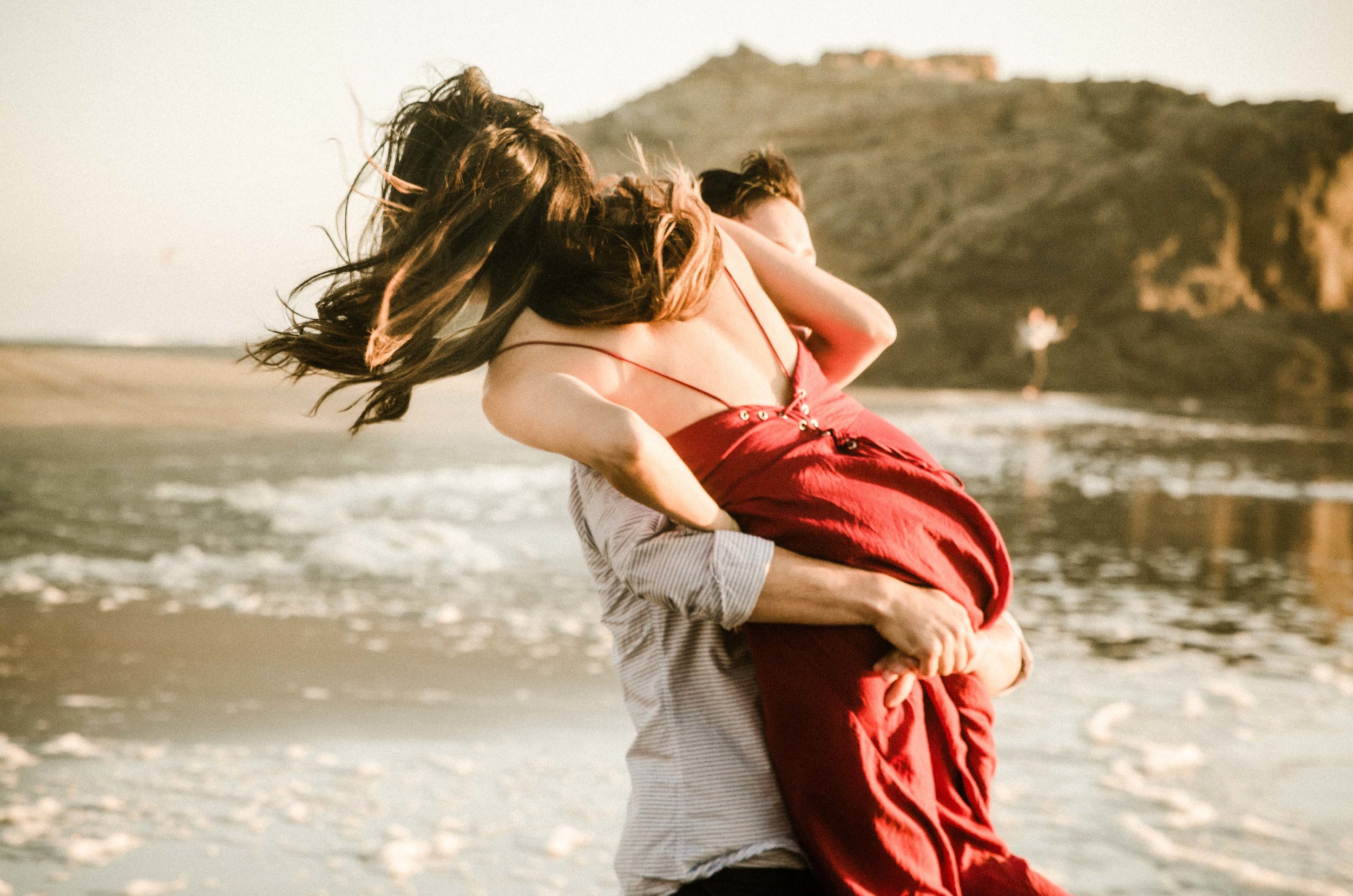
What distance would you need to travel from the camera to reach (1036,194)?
3947 centimetres

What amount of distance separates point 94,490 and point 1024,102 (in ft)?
147

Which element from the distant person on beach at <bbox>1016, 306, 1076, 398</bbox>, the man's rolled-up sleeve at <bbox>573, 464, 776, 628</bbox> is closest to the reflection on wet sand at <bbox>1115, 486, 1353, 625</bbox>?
the man's rolled-up sleeve at <bbox>573, 464, 776, 628</bbox>

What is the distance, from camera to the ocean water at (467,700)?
315cm

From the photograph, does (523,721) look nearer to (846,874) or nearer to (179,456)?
(846,874)

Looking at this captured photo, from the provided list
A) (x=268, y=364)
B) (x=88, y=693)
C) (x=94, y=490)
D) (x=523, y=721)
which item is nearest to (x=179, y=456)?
(x=94, y=490)

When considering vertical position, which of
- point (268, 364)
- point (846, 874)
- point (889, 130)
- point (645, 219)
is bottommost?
point (846, 874)

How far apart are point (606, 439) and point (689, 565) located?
17cm

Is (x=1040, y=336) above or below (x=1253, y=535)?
above

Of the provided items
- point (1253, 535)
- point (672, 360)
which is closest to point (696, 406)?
point (672, 360)

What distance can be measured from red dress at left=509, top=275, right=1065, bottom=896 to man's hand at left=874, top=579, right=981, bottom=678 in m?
0.03

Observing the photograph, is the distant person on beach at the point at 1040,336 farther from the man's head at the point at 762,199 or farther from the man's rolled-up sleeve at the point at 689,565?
the man's rolled-up sleeve at the point at 689,565

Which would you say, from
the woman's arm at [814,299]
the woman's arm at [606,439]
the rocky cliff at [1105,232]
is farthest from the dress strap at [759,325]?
the rocky cliff at [1105,232]

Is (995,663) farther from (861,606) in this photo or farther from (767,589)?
(767,589)

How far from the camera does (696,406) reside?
4.56 ft
